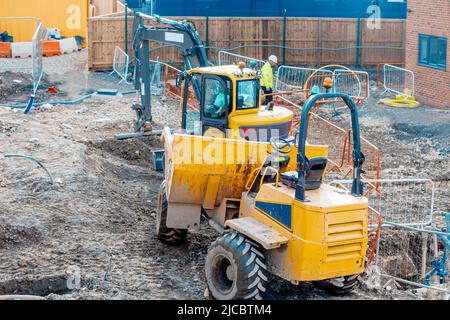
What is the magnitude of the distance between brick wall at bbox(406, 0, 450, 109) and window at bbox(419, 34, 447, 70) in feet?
0.46

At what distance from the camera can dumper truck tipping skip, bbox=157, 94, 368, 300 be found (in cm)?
1030

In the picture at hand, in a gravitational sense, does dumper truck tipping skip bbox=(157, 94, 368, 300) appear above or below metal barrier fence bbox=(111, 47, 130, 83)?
below

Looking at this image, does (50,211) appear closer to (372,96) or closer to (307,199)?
(307,199)

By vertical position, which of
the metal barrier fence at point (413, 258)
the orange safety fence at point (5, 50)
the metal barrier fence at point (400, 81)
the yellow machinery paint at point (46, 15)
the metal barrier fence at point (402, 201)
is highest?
the yellow machinery paint at point (46, 15)

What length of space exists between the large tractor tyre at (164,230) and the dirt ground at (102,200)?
0.15 meters

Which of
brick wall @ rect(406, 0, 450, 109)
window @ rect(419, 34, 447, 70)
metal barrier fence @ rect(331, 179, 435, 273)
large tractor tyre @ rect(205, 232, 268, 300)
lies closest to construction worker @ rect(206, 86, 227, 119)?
metal barrier fence @ rect(331, 179, 435, 273)

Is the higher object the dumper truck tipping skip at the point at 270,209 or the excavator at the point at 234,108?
the excavator at the point at 234,108

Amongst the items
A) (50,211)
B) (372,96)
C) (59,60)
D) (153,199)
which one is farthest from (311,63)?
(50,211)

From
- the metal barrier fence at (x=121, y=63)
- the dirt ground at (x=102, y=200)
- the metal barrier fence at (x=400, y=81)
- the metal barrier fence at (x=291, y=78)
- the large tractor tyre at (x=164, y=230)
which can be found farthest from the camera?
the metal barrier fence at (x=121, y=63)

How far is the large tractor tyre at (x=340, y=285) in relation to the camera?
36.8 ft

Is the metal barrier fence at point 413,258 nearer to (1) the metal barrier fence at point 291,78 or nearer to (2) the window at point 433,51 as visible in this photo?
(2) the window at point 433,51

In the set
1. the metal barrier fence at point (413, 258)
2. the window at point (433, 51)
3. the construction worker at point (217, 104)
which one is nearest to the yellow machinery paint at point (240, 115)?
the construction worker at point (217, 104)

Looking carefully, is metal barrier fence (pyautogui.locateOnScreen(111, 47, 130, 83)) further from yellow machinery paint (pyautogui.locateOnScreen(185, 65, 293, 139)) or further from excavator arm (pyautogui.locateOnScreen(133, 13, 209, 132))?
yellow machinery paint (pyautogui.locateOnScreen(185, 65, 293, 139))
